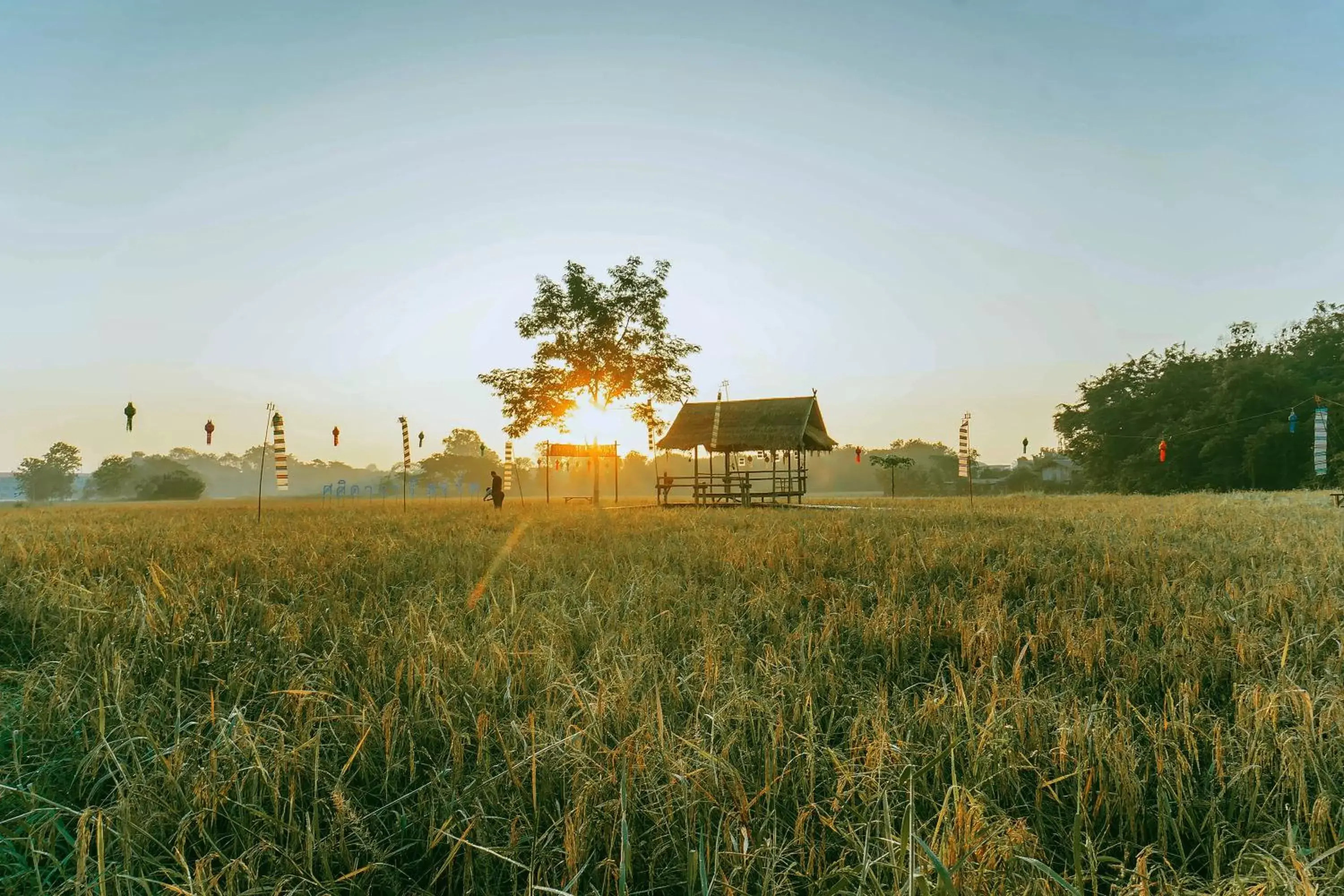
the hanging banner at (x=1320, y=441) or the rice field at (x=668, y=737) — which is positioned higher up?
the hanging banner at (x=1320, y=441)

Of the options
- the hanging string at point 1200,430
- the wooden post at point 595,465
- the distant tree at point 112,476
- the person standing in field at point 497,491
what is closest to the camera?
the person standing in field at point 497,491

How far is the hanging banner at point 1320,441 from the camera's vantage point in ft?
94.0

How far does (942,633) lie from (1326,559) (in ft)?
19.8

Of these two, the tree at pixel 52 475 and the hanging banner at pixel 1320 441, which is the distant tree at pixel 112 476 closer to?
the tree at pixel 52 475

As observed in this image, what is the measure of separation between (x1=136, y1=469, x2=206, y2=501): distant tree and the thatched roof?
216ft

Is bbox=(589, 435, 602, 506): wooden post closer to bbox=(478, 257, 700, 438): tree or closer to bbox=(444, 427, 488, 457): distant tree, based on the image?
bbox=(478, 257, 700, 438): tree

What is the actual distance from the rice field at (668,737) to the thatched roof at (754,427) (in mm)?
25455

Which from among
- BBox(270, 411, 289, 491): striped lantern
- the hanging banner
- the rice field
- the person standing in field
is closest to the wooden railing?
Answer: the person standing in field

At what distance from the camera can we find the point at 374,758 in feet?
8.04

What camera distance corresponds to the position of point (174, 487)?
74750mm

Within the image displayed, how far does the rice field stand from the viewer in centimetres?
178

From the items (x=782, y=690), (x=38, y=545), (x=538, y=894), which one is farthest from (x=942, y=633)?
(x=38, y=545)

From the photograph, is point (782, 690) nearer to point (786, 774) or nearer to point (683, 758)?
point (786, 774)

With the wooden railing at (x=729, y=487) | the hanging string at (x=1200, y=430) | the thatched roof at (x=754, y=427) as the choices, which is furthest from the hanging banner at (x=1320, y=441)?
the wooden railing at (x=729, y=487)
